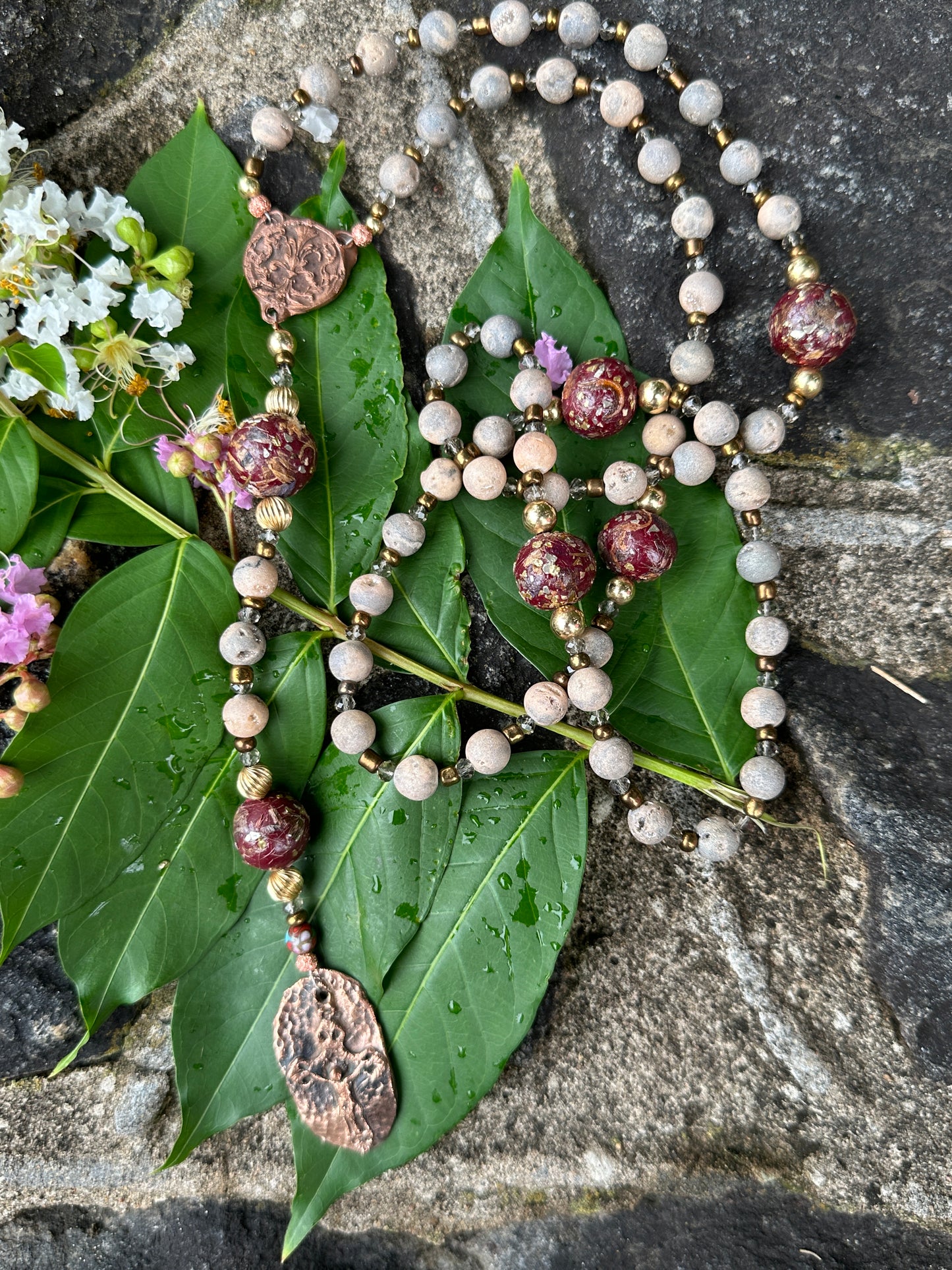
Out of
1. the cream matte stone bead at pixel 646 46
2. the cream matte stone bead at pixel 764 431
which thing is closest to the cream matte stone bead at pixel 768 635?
the cream matte stone bead at pixel 764 431

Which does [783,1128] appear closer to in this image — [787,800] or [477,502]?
[787,800]

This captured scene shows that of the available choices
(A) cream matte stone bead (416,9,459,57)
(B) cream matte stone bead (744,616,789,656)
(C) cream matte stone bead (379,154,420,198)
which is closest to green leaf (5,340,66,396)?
(C) cream matte stone bead (379,154,420,198)

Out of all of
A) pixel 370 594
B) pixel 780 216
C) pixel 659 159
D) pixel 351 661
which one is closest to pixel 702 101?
pixel 659 159

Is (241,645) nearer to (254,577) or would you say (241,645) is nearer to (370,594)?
(254,577)

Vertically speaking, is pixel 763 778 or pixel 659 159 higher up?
pixel 659 159

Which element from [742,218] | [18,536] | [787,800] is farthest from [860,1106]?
[18,536]

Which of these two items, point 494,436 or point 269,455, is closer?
point 269,455

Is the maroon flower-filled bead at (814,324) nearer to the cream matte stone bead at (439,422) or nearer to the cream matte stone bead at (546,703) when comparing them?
the cream matte stone bead at (439,422)
